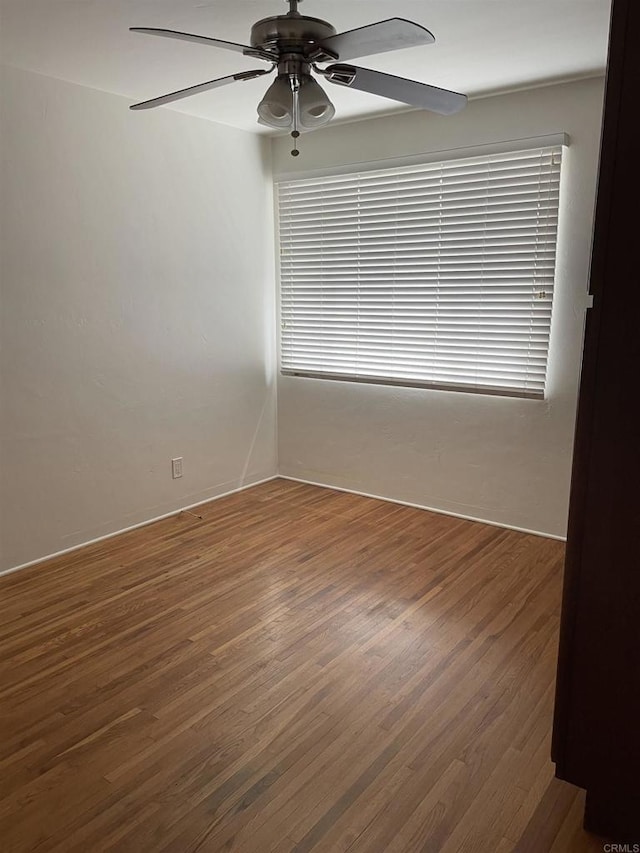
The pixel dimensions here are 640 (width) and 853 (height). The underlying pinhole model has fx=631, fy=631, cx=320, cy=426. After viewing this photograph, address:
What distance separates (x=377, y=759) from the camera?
1.96 m

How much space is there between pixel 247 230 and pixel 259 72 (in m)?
2.35

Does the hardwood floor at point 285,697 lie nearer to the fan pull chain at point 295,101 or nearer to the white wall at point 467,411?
the white wall at point 467,411

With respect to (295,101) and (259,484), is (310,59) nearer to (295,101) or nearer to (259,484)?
(295,101)

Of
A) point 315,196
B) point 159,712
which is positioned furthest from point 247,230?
point 159,712

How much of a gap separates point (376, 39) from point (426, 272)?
2.19m

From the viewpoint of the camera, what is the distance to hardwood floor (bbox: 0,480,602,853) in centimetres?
173

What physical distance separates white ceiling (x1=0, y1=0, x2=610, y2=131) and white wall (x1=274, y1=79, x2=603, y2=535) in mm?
239

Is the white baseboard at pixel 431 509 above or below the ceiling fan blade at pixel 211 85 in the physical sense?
below

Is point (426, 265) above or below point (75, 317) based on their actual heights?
above

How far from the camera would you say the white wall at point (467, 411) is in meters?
3.38

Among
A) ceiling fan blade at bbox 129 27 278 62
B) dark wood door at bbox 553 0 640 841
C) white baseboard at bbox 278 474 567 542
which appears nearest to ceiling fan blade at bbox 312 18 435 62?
ceiling fan blade at bbox 129 27 278 62

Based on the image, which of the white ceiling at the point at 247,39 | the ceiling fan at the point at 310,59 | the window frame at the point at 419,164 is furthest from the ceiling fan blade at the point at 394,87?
the window frame at the point at 419,164

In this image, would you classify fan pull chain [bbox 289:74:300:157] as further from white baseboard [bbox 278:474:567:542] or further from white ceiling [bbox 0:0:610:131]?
white baseboard [bbox 278:474:567:542]

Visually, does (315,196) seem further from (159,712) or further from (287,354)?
(159,712)
